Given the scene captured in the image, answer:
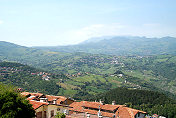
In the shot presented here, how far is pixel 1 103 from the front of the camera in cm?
2703

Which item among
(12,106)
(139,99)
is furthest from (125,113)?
(139,99)

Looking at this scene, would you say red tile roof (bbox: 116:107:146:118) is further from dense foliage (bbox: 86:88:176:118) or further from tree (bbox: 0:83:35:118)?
dense foliage (bbox: 86:88:176:118)

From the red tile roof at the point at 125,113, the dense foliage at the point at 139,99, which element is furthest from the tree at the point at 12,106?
the dense foliage at the point at 139,99

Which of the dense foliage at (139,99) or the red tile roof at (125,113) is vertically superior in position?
the red tile roof at (125,113)

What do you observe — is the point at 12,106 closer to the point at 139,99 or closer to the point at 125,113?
the point at 125,113

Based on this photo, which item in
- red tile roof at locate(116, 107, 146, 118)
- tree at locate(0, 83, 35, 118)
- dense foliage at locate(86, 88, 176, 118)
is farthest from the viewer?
dense foliage at locate(86, 88, 176, 118)

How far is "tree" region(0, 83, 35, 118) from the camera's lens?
86.2 ft

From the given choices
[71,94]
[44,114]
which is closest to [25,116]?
[44,114]

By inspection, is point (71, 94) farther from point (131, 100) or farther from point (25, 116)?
point (25, 116)

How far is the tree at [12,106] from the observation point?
26.3m

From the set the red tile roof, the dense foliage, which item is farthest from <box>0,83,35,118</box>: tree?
the dense foliage

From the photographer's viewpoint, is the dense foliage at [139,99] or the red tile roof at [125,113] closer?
the red tile roof at [125,113]

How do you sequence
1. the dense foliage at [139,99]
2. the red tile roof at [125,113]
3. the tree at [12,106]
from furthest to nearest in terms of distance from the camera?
the dense foliage at [139,99], the red tile roof at [125,113], the tree at [12,106]

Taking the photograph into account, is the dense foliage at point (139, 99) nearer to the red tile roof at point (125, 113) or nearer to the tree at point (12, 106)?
the red tile roof at point (125, 113)
